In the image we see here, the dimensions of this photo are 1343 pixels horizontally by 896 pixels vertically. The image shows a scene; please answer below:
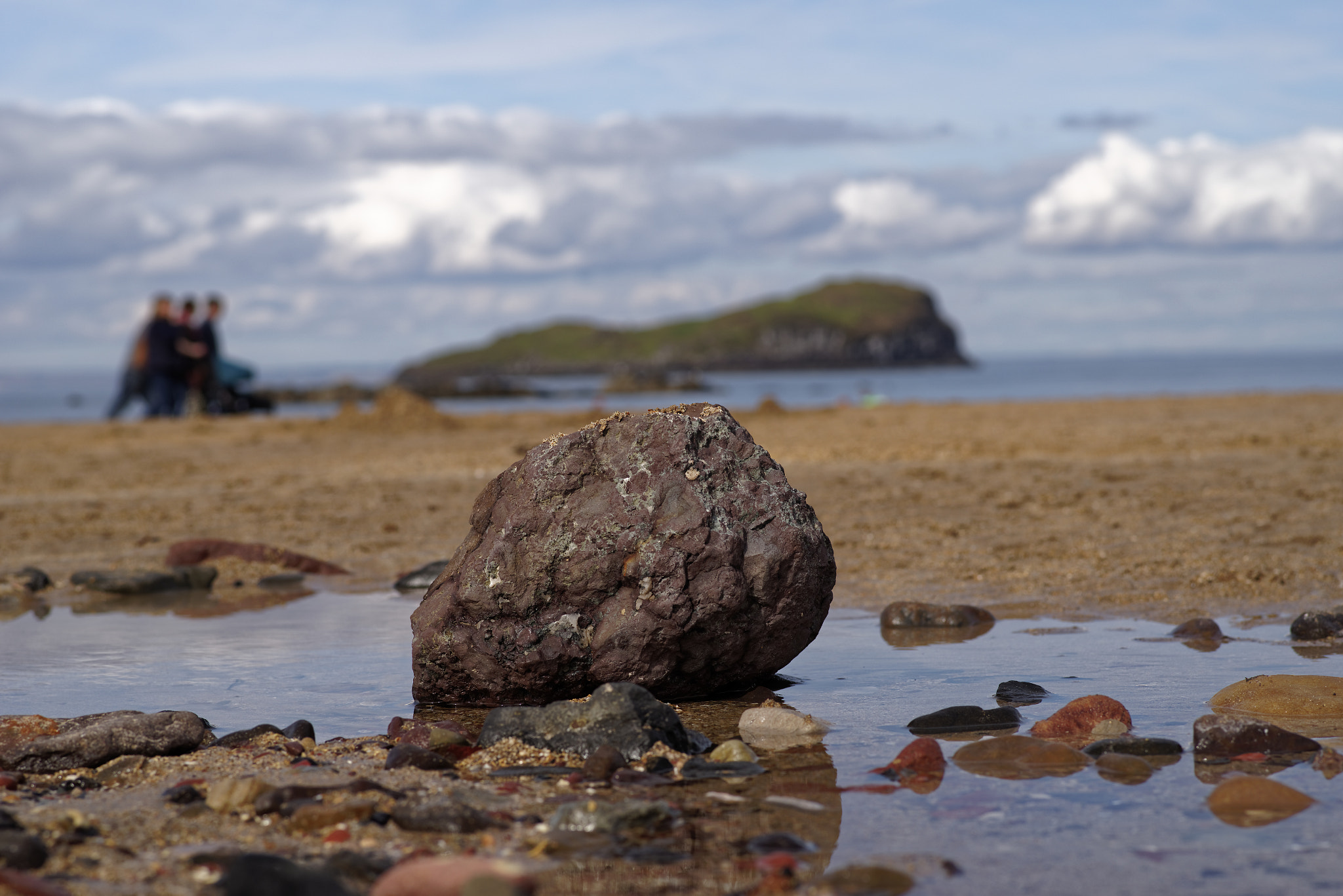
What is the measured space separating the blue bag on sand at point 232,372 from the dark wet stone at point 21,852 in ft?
83.3

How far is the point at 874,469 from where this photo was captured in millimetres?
13883

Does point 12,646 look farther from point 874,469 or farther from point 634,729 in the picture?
point 874,469

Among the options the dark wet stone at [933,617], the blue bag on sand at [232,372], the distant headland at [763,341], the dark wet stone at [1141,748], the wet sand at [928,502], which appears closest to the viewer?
the dark wet stone at [1141,748]

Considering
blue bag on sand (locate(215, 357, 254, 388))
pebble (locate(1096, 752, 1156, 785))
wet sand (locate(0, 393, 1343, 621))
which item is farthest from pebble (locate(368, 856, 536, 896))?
blue bag on sand (locate(215, 357, 254, 388))

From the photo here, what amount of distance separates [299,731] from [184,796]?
79 cm

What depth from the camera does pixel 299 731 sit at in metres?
4.80

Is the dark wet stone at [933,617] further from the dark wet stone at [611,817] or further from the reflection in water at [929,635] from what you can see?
the dark wet stone at [611,817]

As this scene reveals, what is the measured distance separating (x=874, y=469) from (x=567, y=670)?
8.99 metres

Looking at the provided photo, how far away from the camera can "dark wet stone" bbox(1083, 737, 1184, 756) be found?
14.4ft

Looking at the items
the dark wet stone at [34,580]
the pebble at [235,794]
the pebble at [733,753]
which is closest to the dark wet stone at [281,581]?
the dark wet stone at [34,580]

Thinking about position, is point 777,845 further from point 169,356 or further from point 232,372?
point 232,372

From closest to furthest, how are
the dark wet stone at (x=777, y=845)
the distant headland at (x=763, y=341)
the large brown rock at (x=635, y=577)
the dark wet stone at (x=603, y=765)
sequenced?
the dark wet stone at (x=777, y=845)
the dark wet stone at (x=603, y=765)
the large brown rock at (x=635, y=577)
the distant headland at (x=763, y=341)

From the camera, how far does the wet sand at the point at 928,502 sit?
8.13 m

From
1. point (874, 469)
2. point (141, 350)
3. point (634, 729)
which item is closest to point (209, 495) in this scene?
point (874, 469)
